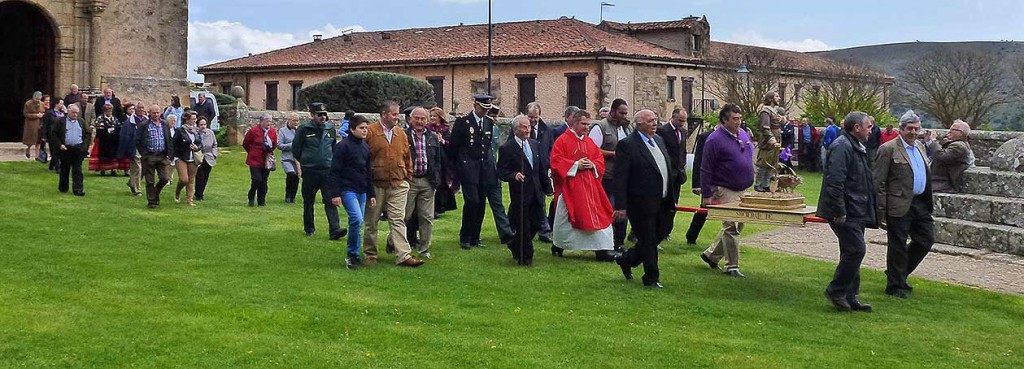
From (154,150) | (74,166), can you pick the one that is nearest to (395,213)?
(154,150)

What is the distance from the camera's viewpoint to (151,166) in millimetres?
15867

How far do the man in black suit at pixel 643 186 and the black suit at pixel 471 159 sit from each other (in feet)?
9.28

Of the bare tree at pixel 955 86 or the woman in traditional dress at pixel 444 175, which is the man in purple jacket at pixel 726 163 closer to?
the woman in traditional dress at pixel 444 175

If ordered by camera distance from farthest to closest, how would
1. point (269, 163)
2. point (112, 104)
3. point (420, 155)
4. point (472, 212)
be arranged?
1. point (112, 104)
2. point (269, 163)
3. point (472, 212)
4. point (420, 155)

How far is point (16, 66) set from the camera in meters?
27.9

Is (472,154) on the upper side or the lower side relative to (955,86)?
lower

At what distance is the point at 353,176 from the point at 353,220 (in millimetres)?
448

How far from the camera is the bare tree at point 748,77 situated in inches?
1470

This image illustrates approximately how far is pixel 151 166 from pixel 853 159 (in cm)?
1047

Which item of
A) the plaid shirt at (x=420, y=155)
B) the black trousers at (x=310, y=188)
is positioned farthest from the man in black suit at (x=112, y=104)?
the plaid shirt at (x=420, y=155)

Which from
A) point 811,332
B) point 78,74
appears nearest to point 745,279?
point 811,332

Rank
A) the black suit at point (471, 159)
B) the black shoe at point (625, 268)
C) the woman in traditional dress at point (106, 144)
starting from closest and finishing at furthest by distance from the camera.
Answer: the black shoe at point (625, 268), the black suit at point (471, 159), the woman in traditional dress at point (106, 144)

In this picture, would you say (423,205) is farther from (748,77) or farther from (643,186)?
(748,77)

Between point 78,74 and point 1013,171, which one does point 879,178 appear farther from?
point 78,74
